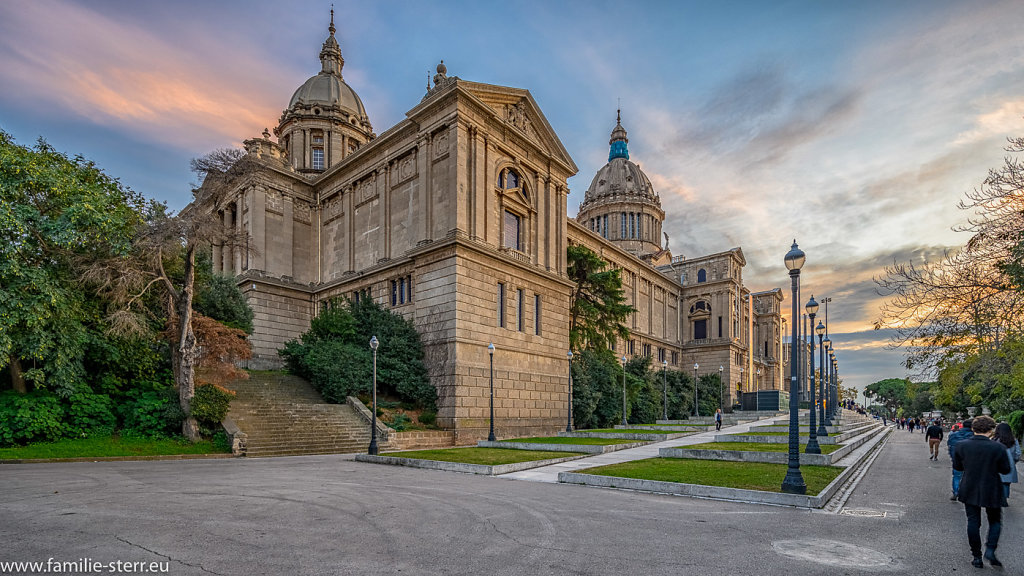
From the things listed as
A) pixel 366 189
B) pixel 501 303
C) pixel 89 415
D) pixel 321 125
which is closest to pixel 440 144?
pixel 366 189

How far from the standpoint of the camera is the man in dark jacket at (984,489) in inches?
273

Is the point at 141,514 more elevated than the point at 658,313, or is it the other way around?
the point at 658,313

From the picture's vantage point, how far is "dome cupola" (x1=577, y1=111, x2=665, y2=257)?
90625mm

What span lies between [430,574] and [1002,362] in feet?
71.9

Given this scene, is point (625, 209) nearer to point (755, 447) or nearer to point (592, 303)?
point (592, 303)

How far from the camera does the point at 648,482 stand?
13.1m

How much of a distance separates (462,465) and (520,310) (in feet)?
59.5

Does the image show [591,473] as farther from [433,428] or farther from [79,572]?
[433,428]

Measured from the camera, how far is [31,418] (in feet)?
59.8

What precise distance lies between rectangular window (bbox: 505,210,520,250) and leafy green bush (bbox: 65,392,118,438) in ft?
70.1

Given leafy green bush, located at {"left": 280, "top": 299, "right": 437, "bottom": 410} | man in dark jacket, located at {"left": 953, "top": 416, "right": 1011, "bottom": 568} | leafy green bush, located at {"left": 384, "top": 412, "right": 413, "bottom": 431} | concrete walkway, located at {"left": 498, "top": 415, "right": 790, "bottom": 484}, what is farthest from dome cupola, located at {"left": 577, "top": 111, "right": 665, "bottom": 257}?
man in dark jacket, located at {"left": 953, "top": 416, "right": 1011, "bottom": 568}

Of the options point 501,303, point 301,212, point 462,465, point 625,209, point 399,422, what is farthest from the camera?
point 625,209

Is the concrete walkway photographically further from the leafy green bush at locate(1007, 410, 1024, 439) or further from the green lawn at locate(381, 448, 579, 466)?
the leafy green bush at locate(1007, 410, 1024, 439)

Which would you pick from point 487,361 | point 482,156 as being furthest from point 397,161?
point 487,361
